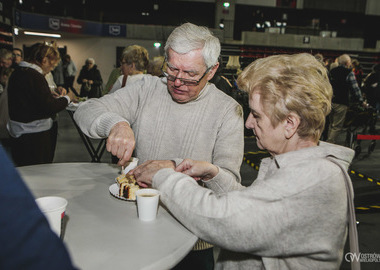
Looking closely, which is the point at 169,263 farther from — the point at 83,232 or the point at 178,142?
the point at 178,142

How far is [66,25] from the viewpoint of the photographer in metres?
15.1

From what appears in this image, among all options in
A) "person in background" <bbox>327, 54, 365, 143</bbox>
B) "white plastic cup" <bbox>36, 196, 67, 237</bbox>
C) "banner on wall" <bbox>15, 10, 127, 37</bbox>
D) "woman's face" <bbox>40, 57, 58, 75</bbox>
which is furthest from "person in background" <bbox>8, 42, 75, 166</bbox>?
"banner on wall" <bbox>15, 10, 127, 37</bbox>

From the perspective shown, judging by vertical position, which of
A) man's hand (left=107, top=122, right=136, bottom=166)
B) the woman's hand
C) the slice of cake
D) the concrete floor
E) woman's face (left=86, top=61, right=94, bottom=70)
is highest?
woman's face (left=86, top=61, right=94, bottom=70)

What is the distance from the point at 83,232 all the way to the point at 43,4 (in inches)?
677

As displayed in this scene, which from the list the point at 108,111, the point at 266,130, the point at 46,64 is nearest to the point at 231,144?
the point at 266,130

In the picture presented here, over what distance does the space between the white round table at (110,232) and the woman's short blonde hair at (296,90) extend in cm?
56

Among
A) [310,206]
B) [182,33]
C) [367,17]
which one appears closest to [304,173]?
[310,206]

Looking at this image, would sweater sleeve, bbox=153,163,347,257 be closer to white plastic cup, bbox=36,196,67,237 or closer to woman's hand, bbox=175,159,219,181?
woman's hand, bbox=175,159,219,181

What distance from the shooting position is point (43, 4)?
607 inches

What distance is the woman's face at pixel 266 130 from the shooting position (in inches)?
45.4

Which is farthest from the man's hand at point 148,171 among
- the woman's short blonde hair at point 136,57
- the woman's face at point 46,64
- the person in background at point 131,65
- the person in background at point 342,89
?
the person in background at point 342,89

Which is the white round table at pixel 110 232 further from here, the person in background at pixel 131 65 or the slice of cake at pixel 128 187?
the person in background at pixel 131 65

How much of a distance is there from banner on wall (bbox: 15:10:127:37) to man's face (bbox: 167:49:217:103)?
46.1ft

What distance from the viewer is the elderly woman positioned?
3.04ft
